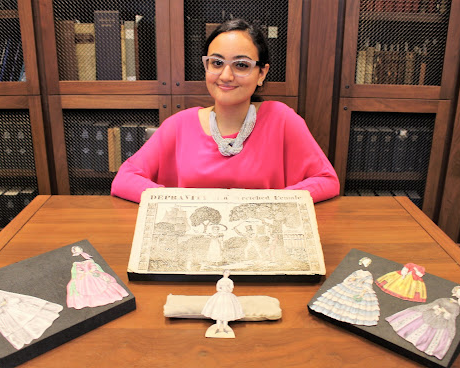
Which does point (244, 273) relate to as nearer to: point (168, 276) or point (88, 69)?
point (168, 276)

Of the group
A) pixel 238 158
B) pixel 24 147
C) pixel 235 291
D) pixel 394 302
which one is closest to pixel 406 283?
pixel 394 302

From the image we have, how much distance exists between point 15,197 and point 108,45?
101 centimetres

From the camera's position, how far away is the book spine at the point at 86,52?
6.98 feet

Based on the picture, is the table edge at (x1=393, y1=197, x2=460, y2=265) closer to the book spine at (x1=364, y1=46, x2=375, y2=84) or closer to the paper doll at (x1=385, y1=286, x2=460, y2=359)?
the paper doll at (x1=385, y1=286, x2=460, y2=359)

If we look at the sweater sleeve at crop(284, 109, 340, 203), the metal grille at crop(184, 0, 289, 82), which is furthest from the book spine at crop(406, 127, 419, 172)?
the sweater sleeve at crop(284, 109, 340, 203)

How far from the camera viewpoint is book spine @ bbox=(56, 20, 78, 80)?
6.84 feet

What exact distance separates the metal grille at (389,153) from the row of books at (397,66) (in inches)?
7.3

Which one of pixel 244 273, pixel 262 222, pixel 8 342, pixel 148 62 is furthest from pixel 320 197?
pixel 148 62

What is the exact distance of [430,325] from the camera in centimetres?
60

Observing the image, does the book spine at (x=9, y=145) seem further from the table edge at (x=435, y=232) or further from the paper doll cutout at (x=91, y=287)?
the table edge at (x=435, y=232)

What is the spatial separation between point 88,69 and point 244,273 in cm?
180

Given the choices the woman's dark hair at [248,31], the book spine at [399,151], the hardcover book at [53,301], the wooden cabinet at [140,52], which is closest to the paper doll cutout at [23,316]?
the hardcover book at [53,301]

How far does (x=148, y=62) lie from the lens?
214 cm

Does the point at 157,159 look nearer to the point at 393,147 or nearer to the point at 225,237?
the point at 225,237
